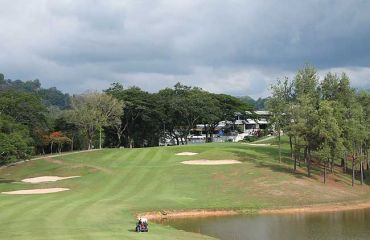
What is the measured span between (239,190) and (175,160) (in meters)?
21.3

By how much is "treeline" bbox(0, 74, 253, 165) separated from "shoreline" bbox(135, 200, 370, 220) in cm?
2644

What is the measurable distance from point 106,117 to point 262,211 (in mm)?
62128

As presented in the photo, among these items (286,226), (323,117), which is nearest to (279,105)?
(323,117)

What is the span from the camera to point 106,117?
104 m

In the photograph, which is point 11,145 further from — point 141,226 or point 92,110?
point 92,110

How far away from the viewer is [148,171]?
65125 mm

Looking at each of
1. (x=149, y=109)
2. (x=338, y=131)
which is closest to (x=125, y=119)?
(x=149, y=109)

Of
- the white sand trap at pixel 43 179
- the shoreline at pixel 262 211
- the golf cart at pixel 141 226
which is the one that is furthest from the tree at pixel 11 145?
the golf cart at pixel 141 226

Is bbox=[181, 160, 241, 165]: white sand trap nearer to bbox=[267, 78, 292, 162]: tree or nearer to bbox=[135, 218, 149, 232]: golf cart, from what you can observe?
bbox=[267, 78, 292, 162]: tree

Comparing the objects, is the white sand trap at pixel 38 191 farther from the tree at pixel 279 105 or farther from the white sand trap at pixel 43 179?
the tree at pixel 279 105

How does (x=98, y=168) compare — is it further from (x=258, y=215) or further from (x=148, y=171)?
(x=258, y=215)

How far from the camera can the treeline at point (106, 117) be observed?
85.2 m

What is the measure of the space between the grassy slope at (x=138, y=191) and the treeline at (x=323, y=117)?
13.5 feet

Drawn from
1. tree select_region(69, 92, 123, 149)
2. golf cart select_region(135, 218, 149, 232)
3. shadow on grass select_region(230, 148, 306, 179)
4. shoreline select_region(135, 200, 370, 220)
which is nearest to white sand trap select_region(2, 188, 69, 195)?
shoreline select_region(135, 200, 370, 220)
